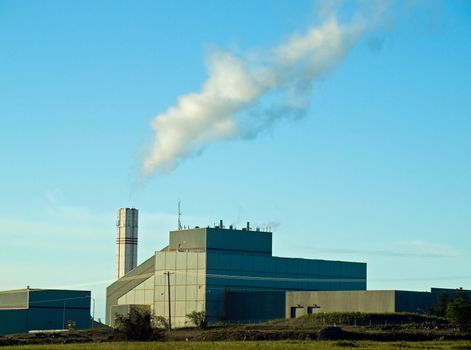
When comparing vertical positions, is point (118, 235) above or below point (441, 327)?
above

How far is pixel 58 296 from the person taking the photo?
116 metres

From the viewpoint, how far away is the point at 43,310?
114 meters

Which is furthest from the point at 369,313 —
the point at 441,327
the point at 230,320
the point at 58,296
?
the point at 58,296

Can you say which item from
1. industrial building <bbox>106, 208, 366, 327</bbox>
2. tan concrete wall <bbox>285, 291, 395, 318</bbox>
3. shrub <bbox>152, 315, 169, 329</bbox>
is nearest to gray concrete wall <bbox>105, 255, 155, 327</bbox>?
industrial building <bbox>106, 208, 366, 327</bbox>

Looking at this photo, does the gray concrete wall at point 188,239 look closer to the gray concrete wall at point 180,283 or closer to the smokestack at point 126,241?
the gray concrete wall at point 180,283

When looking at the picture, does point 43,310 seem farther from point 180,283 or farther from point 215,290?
point 215,290

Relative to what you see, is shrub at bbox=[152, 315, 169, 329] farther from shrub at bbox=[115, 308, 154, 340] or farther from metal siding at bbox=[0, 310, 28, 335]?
metal siding at bbox=[0, 310, 28, 335]

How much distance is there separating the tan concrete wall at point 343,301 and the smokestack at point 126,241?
25230 mm

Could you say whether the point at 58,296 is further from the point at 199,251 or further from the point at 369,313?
the point at 369,313

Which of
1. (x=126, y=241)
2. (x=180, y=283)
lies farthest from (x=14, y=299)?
(x=180, y=283)

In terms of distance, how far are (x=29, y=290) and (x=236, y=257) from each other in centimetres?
2243

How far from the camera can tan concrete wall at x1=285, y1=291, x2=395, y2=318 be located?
99.6 metres

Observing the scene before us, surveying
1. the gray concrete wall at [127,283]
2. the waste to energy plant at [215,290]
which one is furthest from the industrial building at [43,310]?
the gray concrete wall at [127,283]

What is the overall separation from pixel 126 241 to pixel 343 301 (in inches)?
1267
